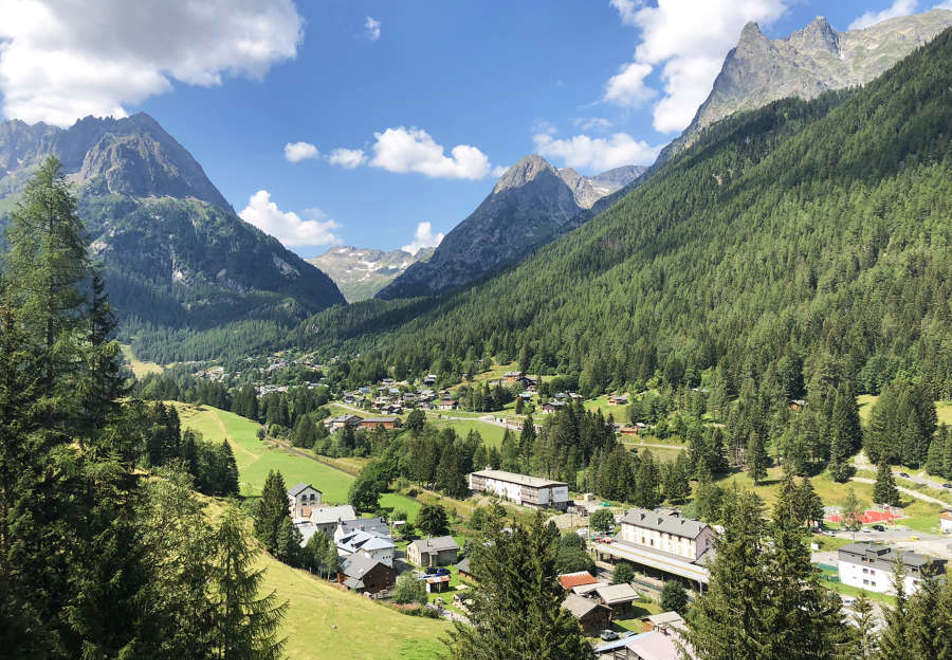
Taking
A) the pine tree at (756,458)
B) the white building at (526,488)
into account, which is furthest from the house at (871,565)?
the white building at (526,488)

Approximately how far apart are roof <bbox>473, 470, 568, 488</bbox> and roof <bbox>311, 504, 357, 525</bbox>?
3101 centimetres

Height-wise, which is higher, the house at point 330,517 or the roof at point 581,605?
the house at point 330,517

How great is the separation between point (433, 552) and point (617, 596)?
2468 centimetres

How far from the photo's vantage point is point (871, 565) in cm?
6312

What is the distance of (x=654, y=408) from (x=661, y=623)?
92595 millimetres

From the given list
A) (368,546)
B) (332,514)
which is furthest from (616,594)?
(332,514)

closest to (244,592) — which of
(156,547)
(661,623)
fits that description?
(156,547)

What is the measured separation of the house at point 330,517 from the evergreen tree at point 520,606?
6546 centimetres

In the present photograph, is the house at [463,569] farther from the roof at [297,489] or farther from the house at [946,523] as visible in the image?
the house at [946,523]

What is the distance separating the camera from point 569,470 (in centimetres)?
11019

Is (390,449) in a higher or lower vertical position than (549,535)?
lower

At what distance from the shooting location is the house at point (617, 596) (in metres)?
57.9

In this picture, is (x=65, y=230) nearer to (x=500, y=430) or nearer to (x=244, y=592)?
(x=244, y=592)

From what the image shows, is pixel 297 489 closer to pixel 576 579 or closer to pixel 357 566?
pixel 357 566
